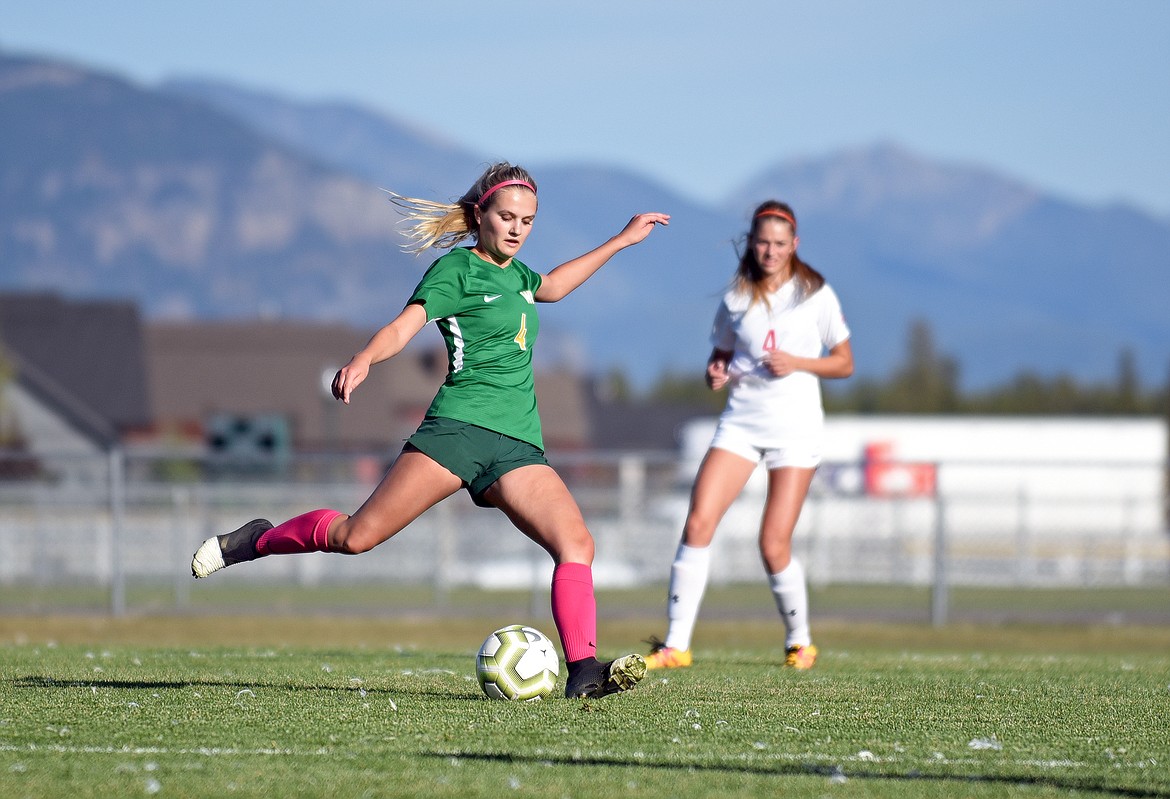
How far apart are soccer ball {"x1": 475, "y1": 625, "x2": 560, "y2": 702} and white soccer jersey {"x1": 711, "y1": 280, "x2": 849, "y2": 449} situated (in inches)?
81.6

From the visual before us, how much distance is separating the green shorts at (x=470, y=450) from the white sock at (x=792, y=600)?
2.39 meters

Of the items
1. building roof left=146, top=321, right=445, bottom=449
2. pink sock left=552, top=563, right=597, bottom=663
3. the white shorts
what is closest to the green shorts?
pink sock left=552, top=563, right=597, bottom=663

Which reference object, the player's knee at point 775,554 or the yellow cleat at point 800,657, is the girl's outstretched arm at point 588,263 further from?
the yellow cleat at point 800,657

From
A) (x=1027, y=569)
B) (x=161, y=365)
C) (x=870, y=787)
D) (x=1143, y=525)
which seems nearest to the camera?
(x=870, y=787)

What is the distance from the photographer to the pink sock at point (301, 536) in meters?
5.59

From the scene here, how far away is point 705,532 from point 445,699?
1.98 metres

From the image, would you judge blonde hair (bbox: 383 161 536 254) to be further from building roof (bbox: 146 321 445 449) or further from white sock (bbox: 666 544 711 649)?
building roof (bbox: 146 321 445 449)

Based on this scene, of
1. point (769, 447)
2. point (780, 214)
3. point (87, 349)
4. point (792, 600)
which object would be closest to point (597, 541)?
point (792, 600)

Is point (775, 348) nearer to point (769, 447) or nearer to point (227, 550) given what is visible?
point (769, 447)

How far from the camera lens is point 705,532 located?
7.19 meters

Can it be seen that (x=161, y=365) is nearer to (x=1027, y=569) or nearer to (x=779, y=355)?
(x=1027, y=569)

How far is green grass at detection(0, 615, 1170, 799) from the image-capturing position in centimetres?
399

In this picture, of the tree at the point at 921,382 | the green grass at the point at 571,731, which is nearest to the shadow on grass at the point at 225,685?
the green grass at the point at 571,731

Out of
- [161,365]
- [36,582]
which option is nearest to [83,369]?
[161,365]
